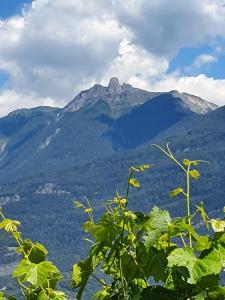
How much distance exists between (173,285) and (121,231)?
0.39m

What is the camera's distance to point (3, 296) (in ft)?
12.6

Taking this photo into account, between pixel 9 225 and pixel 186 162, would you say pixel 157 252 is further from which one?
pixel 9 225

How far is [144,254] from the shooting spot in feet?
11.0

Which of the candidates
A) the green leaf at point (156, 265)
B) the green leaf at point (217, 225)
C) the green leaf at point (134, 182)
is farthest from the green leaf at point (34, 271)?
the green leaf at point (217, 225)

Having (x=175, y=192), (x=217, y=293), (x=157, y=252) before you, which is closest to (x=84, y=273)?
(x=157, y=252)

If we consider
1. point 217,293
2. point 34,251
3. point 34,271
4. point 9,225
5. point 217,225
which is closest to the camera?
point 217,293

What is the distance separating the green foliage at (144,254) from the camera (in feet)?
9.82

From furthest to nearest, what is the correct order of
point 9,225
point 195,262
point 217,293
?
point 9,225 → point 217,293 → point 195,262

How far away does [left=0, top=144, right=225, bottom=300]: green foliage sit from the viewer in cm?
299

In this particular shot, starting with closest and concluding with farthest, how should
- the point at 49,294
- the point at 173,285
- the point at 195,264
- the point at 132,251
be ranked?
1. the point at 195,264
2. the point at 173,285
3. the point at 132,251
4. the point at 49,294

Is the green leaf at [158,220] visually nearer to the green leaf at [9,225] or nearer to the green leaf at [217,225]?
the green leaf at [217,225]

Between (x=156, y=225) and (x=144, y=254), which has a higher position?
(x=156, y=225)

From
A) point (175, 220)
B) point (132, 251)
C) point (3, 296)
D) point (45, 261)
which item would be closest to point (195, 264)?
point (175, 220)

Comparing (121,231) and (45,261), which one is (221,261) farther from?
(45,261)
